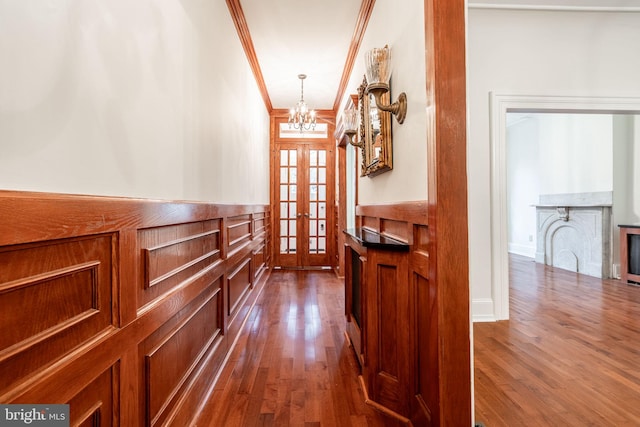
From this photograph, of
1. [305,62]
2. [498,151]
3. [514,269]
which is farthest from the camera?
[514,269]

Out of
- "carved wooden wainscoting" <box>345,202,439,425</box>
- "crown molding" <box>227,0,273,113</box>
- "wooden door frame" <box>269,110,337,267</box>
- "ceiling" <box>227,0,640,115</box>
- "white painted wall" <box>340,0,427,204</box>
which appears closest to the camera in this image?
"carved wooden wainscoting" <box>345,202,439,425</box>

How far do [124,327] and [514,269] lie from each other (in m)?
5.68

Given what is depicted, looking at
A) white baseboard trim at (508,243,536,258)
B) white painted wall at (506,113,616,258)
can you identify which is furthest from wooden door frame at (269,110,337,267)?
white baseboard trim at (508,243,536,258)

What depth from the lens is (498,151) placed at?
2.89 meters

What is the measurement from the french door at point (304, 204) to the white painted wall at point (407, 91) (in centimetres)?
331

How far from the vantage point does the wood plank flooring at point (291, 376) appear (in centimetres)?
158

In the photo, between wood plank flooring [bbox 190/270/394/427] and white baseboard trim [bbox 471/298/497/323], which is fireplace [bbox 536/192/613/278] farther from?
wood plank flooring [bbox 190/270/394/427]

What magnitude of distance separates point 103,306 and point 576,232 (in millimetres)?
6123

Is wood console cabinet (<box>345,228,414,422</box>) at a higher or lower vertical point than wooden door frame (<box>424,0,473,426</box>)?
lower

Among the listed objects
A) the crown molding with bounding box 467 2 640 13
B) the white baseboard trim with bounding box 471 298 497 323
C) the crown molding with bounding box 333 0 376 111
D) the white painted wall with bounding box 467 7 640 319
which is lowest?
the white baseboard trim with bounding box 471 298 497 323

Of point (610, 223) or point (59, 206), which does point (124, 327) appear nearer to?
point (59, 206)

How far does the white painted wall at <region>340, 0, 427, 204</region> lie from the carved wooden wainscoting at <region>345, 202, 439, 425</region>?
16 centimetres

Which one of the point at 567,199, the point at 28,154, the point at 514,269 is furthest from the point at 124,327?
the point at 567,199

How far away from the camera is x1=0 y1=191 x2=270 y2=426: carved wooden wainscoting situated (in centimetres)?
64
